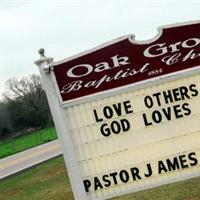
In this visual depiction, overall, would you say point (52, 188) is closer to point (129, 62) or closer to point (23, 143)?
point (129, 62)

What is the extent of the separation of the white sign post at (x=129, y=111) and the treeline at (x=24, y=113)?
57659 mm

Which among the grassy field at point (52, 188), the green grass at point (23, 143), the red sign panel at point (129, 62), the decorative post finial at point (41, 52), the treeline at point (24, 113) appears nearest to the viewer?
the red sign panel at point (129, 62)

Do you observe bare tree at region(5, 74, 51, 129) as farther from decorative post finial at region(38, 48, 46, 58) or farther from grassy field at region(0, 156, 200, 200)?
decorative post finial at region(38, 48, 46, 58)

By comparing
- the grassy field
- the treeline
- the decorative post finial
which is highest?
the decorative post finial

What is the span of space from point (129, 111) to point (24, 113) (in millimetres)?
60315

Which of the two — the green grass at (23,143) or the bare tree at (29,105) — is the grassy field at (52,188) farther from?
the bare tree at (29,105)

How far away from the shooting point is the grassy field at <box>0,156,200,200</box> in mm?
12207

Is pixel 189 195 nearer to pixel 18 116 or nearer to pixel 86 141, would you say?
pixel 86 141

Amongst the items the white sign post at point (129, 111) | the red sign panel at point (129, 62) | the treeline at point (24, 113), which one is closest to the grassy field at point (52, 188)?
the white sign post at point (129, 111)

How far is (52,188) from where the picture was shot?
17297 mm

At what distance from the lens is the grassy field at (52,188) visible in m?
12.2

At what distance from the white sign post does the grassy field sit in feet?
11.4

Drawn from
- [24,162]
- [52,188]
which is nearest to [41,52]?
[52,188]

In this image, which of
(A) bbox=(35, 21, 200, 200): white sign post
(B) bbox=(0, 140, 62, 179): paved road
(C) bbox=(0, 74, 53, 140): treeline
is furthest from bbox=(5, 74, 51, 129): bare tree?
(A) bbox=(35, 21, 200, 200): white sign post
